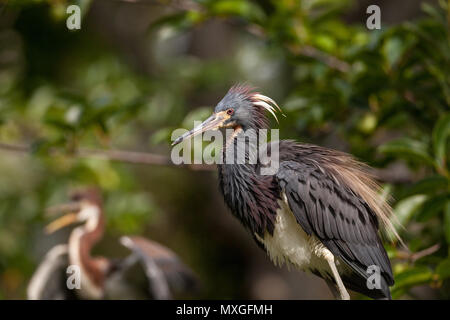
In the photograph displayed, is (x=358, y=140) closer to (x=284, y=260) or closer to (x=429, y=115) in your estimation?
(x=429, y=115)

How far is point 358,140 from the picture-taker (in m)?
3.75

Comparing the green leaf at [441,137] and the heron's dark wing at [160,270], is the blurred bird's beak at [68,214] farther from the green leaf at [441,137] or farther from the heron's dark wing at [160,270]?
the green leaf at [441,137]

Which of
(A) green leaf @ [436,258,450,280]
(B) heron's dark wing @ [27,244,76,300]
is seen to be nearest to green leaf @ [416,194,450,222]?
(A) green leaf @ [436,258,450,280]

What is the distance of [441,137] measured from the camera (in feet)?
8.90

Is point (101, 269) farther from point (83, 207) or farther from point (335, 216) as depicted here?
point (335, 216)

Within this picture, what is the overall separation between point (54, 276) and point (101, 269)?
38 cm

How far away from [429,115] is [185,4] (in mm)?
1627

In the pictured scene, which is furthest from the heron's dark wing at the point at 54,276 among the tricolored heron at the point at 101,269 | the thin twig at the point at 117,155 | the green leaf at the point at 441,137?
the green leaf at the point at 441,137

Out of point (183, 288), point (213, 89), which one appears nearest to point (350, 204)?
point (183, 288)

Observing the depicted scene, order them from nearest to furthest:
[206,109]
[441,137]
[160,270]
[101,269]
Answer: [441,137]
[206,109]
[160,270]
[101,269]

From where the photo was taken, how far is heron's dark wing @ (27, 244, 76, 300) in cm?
408

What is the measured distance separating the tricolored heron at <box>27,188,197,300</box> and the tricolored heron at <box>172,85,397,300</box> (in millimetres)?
1932

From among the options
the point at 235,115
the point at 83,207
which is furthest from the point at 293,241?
the point at 83,207

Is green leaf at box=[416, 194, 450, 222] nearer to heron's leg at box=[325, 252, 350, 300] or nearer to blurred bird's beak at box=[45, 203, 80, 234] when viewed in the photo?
heron's leg at box=[325, 252, 350, 300]
